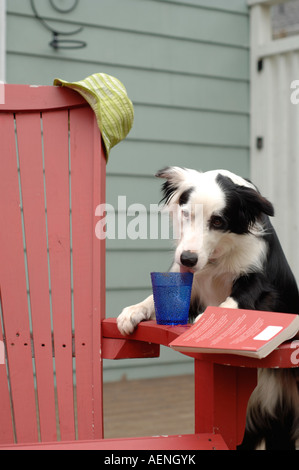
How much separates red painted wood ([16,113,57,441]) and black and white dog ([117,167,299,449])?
0.24 meters

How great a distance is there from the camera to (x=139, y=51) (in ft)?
12.3

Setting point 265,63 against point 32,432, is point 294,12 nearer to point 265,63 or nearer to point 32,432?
point 265,63

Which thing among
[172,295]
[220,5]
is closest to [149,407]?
[172,295]

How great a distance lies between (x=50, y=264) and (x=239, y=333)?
74 cm

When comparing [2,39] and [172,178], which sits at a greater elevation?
[2,39]

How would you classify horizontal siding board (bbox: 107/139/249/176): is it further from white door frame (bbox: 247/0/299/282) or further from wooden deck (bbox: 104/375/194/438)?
wooden deck (bbox: 104/375/194/438)

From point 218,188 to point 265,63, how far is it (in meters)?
2.74

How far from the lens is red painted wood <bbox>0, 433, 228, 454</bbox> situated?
117 cm

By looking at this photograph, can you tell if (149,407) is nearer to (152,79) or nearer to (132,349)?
(132,349)

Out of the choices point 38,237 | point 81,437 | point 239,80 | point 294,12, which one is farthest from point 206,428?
point 294,12

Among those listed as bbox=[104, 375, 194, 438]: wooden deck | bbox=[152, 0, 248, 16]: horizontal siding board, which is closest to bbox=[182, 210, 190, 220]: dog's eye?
bbox=[104, 375, 194, 438]: wooden deck

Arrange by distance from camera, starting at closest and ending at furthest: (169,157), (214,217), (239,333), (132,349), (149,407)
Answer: (239,333), (214,217), (132,349), (149,407), (169,157)

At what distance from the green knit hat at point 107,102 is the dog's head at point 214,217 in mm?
250

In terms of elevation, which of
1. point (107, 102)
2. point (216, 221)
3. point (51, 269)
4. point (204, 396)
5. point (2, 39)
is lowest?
point (204, 396)
